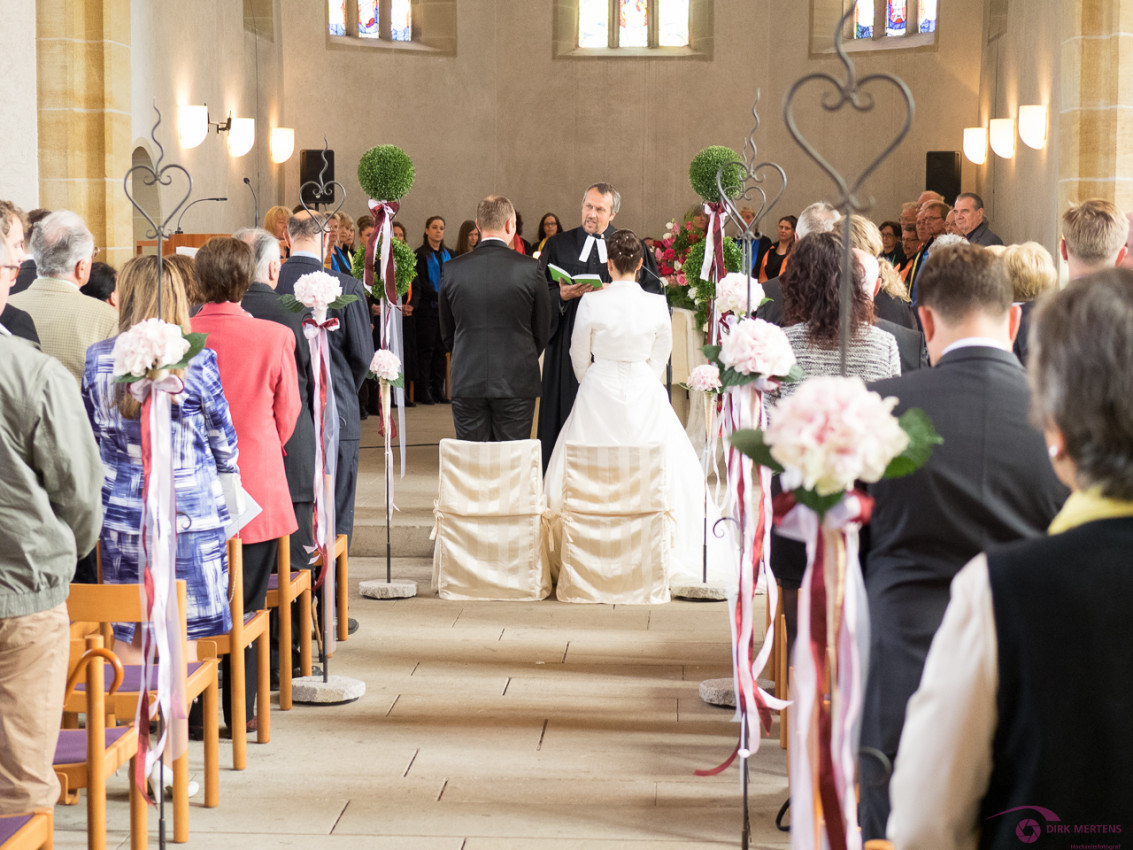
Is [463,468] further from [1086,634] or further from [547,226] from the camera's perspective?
[547,226]

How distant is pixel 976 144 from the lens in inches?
501

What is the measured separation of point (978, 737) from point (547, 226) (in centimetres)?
Answer: 1277

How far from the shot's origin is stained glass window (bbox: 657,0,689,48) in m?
15.4

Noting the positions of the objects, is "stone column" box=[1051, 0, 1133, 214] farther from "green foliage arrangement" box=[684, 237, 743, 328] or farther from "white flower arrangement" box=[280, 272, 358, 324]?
"white flower arrangement" box=[280, 272, 358, 324]

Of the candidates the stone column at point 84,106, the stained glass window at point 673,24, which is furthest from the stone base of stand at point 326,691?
the stained glass window at point 673,24

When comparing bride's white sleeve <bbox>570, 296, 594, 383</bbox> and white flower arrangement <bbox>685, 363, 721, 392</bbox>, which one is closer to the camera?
white flower arrangement <bbox>685, 363, 721, 392</bbox>

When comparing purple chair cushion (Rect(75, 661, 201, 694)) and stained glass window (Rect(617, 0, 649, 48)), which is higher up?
stained glass window (Rect(617, 0, 649, 48))

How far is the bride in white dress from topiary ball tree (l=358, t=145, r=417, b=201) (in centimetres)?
99

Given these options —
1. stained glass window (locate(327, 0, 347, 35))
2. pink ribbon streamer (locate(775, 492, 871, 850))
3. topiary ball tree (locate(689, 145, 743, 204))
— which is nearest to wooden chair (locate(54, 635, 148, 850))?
pink ribbon streamer (locate(775, 492, 871, 850))

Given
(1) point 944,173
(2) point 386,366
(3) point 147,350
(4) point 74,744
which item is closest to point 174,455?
(3) point 147,350

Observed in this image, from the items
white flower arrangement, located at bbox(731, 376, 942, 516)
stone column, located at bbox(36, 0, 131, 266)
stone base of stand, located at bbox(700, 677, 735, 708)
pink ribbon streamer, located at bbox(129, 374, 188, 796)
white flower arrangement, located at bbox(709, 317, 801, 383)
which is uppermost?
stone column, located at bbox(36, 0, 131, 266)

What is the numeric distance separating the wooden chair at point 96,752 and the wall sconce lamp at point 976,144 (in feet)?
37.2

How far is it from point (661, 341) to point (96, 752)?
389 centimetres

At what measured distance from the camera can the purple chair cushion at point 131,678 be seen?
10.8 feet
